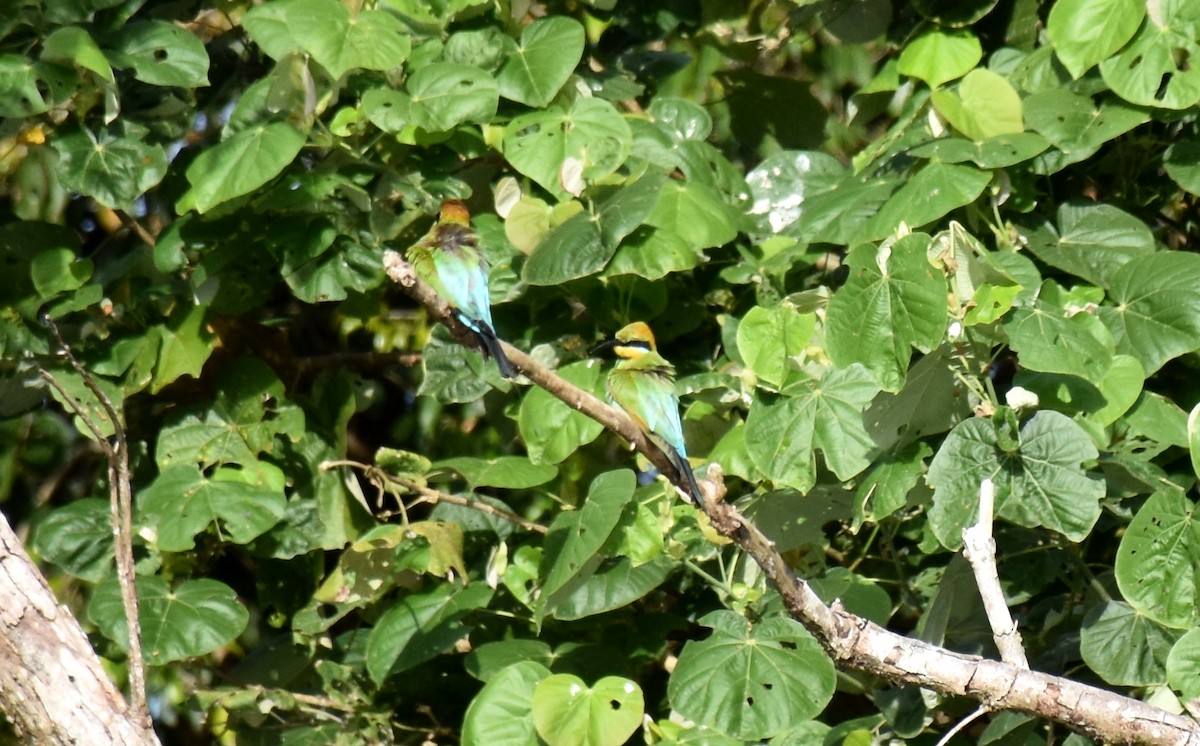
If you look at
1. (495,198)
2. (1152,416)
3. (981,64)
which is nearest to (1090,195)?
(981,64)

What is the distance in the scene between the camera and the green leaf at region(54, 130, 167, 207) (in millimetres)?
2551

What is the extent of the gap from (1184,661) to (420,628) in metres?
1.34

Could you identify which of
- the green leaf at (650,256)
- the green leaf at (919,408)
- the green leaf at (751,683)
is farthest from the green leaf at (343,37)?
the green leaf at (751,683)

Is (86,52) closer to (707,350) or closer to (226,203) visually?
(226,203)

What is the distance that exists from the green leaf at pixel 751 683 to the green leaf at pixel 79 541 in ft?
3.90

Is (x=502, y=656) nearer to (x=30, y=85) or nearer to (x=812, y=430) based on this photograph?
(x=812, y=430)

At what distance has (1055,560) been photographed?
2.36 m

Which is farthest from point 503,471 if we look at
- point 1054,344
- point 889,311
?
point 1054,344

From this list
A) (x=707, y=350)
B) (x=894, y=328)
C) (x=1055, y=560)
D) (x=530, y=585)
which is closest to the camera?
(x=894, y=328)

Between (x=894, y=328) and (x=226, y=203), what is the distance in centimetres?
131

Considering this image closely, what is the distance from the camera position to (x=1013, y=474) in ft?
6.91

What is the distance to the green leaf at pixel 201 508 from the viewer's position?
255 centimetres

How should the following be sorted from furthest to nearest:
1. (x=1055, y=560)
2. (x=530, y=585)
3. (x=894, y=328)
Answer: (x=530, y=585), (x=1055, y=560), (x=894, y=328)

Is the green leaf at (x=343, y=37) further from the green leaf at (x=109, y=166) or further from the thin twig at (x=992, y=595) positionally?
the thin twig at (x=992, y=595)
